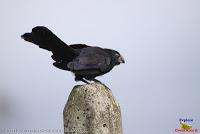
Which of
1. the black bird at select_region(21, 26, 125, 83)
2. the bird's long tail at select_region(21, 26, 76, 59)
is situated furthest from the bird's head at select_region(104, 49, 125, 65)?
the bird's long tail at select_region(21, 26, 76, 59)

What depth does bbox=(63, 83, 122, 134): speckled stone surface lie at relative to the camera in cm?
141

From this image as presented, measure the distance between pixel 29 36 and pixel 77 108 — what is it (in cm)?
36

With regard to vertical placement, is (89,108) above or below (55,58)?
below

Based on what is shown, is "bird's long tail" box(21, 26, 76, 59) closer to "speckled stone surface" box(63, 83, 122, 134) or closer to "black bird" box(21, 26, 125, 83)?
"black bird" box(21, 26, 125, 83)

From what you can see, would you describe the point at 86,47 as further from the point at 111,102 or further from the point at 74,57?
the point at 111,102

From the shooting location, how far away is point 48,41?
1.55 m

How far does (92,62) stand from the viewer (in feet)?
5.16

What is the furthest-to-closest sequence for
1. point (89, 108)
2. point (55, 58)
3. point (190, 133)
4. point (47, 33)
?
point (190, 133) < point (55, 58) < point (47, 33) < point (89, 108)

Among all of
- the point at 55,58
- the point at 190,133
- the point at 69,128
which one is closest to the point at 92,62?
the point at 55,58

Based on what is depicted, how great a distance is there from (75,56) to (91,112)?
297 mm

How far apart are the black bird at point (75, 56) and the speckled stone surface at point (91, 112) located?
0.11 meters

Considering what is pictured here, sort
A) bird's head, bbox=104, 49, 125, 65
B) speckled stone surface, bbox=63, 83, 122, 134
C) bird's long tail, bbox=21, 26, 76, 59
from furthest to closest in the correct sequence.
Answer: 1. bird's head, bbox=104, 49, 125, 65
2. bird's long tail, bbox=21, 26, 76, 59
3. speckled stone surface, bbox=63, 83, 122, 134

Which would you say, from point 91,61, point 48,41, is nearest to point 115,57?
point 91,61

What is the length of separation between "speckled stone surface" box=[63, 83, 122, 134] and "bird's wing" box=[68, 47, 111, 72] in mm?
107
